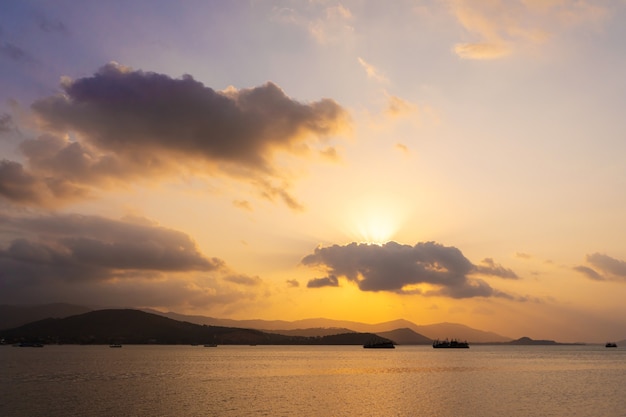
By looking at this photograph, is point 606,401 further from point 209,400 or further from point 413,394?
point 209,400

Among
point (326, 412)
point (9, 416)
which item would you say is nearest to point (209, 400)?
point (326, 412)

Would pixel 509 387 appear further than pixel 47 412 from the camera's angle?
Yes

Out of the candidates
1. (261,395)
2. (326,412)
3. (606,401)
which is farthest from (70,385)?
(606,401)

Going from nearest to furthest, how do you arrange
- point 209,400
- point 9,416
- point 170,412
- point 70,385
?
point 9,416
point 170,412
point 209,400
point 70,385

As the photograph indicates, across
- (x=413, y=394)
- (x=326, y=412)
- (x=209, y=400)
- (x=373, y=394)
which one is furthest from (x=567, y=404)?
(x=209, y=400)

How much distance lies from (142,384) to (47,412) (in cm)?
4424

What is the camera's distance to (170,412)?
77125 mm

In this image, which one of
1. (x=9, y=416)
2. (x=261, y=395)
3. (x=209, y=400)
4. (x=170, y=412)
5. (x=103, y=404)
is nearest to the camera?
(x=9, y=416)

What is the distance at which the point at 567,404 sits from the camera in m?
88.7

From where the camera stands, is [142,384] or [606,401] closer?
[606,401]

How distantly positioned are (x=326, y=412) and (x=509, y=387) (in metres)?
55.4

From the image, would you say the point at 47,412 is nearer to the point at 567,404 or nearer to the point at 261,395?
the point at 261,395

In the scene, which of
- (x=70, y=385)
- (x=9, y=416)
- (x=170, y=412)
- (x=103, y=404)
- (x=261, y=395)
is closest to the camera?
(x=9, y=416)

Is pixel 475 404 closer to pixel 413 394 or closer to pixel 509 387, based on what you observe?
pixel 413 394
